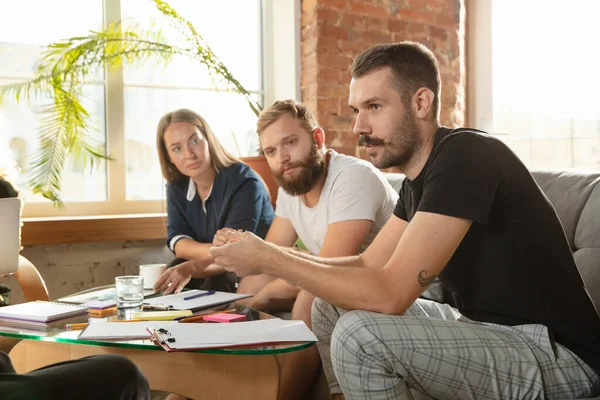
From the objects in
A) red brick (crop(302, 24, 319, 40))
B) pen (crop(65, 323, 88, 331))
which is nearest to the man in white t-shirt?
pen (crop(65, 323, 88, 331))

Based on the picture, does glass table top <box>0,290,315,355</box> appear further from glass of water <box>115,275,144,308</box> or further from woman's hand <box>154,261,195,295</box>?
woman's hand <box>154,261,195,295</box>

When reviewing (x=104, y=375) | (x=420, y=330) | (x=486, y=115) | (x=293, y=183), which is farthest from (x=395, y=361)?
(x=486, y=115)

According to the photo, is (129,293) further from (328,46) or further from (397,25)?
(397,25)

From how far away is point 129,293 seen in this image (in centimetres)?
187

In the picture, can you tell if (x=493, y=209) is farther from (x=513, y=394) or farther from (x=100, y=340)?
(x=100, y=340)

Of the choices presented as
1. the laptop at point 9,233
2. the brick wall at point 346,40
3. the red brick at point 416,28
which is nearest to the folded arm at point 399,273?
the laptop at point 9,233

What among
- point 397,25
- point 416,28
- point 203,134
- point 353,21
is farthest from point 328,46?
point 203,134

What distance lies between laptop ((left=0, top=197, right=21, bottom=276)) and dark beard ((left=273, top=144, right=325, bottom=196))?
A: 3.63 ft

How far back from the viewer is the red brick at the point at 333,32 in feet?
12.5

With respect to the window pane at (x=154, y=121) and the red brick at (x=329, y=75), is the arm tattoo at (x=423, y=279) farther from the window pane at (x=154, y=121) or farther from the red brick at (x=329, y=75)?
the window pane at (x=154, y=121)

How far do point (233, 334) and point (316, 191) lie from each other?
3.61ft

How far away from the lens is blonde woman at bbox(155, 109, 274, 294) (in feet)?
9.69

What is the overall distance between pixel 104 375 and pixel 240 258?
61 centimetres

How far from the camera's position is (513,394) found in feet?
4.61
